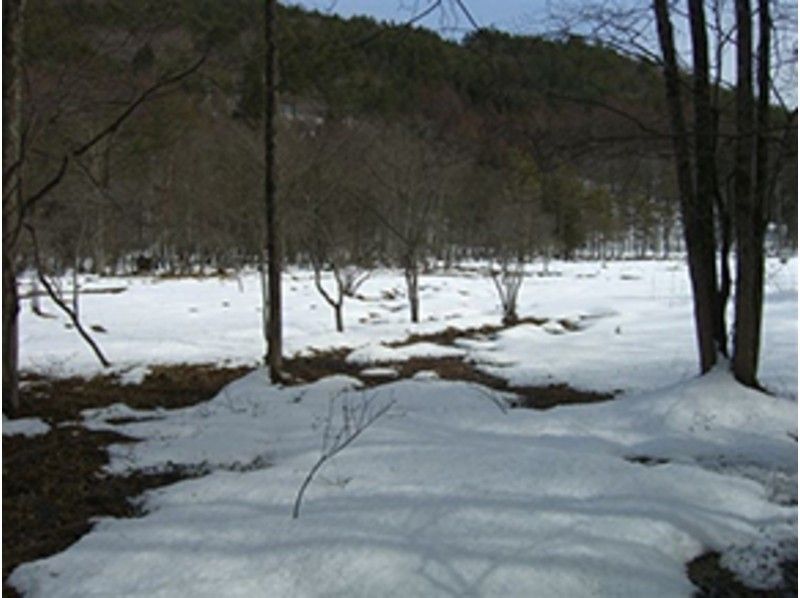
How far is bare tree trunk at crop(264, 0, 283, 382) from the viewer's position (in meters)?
9.03

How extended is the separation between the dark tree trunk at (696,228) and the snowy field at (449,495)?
1.94 feet

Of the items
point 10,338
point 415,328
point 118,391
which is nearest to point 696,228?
point 10,338

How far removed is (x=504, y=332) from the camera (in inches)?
706

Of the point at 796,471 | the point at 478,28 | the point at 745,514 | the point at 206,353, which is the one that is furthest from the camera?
the point at 206,353

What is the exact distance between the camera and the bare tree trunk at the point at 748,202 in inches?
269

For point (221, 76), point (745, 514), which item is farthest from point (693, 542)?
point (221, 76)

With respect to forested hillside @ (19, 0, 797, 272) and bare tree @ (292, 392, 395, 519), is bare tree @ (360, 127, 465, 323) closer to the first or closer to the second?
forested hillside @ (19, 0, 797, 272)

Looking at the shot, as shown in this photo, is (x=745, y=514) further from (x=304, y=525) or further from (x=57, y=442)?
(x=57, y=442)

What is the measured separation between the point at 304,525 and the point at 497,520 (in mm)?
1098

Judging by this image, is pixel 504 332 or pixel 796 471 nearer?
pixel 796 471

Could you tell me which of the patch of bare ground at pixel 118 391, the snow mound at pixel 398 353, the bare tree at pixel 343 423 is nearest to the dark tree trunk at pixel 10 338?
the patch of bare ground at pixel 118 391

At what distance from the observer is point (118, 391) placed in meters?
9.73

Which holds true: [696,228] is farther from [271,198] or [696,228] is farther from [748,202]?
[271,198]

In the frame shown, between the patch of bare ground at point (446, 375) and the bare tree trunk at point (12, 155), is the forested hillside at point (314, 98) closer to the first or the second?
the bare tree trunk at point (12, 155)
